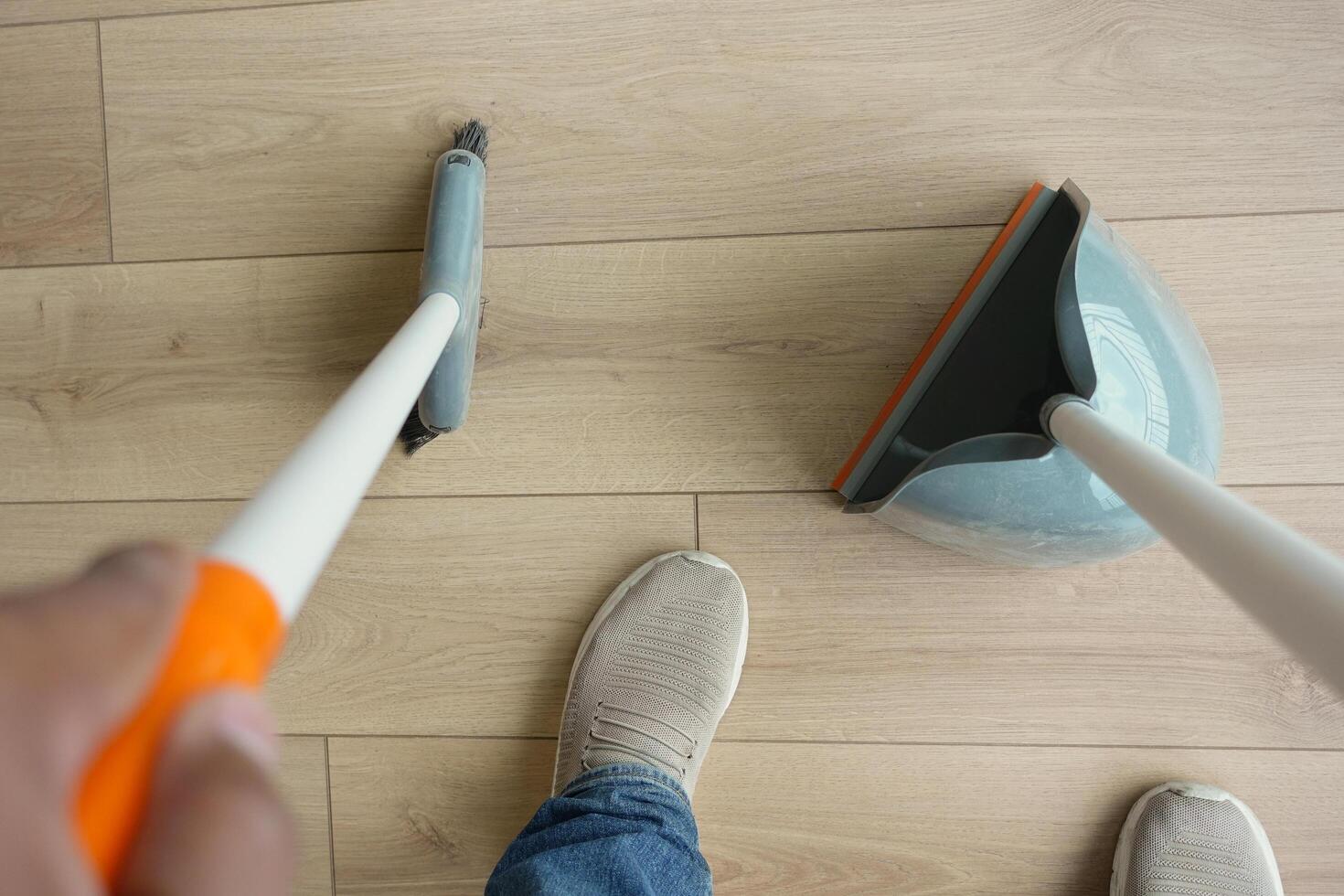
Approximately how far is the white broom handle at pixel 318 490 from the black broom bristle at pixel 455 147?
0.87 ft

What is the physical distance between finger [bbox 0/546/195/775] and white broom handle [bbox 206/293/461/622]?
0.07m

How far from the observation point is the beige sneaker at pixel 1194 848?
762 mm

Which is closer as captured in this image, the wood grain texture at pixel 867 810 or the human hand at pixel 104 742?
the human hand at pixel 104 742

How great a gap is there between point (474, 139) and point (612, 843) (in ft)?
1.91

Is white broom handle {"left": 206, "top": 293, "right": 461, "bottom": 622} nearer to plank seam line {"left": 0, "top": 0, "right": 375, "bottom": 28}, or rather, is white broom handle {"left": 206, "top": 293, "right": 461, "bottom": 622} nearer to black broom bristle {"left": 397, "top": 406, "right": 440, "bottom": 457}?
black broom bristle {"left": 397, "top": 406, "right": 440, "bottom": 457}

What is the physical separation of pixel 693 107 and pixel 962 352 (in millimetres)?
312

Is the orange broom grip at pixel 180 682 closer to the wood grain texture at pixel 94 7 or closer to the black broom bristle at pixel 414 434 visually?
the black broom bristle at pixel 414 434

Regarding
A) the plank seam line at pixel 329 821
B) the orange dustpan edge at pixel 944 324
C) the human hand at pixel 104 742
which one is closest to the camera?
the human hand at pixel 104 742

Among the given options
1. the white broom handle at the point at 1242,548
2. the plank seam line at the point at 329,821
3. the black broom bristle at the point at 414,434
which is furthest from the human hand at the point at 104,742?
the plank seam line at the point at 329,821

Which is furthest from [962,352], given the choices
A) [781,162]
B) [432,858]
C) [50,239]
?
[50,239]

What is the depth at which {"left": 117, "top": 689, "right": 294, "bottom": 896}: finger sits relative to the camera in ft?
0.61

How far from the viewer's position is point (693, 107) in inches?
31.1

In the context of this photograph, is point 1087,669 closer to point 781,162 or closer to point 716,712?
point 716,712

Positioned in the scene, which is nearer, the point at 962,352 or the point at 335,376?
the point at 962,352
